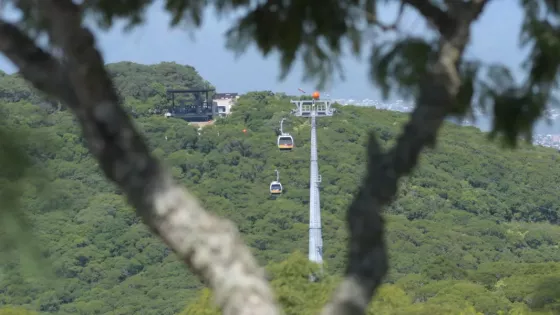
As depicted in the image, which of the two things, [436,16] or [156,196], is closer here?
[156,196]

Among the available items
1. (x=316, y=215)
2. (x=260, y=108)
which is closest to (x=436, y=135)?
(x=316, y=215)

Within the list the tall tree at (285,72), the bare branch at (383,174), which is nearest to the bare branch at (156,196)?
the tall tree at (285,72)

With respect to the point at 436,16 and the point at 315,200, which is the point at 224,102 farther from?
the point at 436,16

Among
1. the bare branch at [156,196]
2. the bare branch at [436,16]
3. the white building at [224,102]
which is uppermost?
the bare branch at [436,16]

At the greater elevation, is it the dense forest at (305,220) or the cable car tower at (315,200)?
the cable car tower at (315,200)

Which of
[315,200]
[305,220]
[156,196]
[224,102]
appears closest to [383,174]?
[156,196]

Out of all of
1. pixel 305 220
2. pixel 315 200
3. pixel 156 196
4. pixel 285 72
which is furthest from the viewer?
pixel 305 220

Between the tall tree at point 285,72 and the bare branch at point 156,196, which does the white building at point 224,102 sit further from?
the bare branch at point 156,196
